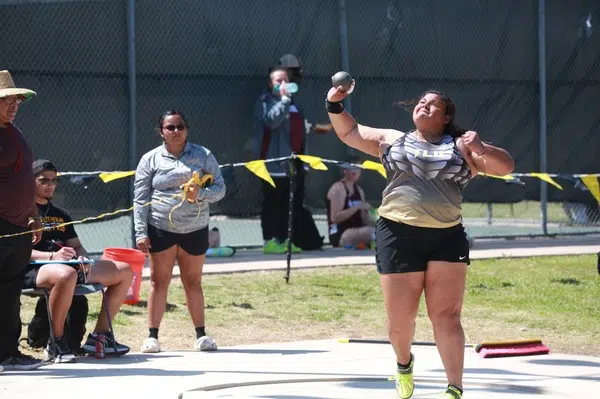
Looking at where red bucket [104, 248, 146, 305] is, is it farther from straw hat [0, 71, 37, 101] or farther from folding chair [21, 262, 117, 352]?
straw hat [0, 71, 37, 101]

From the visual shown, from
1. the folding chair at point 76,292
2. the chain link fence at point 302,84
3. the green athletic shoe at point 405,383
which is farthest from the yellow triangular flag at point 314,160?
the green athletic shoe at point 405,383

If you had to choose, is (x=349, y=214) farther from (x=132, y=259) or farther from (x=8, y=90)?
(x=8, y=90)

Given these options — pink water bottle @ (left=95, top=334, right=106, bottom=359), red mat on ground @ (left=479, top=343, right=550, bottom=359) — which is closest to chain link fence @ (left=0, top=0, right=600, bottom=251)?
pink water bottle @ (left=95, top=334, right=106, bottom=359)

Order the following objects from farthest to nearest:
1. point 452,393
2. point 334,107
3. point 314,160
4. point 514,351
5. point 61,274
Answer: point 314,160 → point 514,351 → point 61,274 → point 334,107 → point 452,393

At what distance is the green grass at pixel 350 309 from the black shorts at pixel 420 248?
3041 millimetres

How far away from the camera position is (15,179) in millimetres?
8469

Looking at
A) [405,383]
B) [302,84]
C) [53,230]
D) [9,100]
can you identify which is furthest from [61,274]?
[302,84]

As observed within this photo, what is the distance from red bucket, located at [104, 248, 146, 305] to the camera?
1035 centimetres

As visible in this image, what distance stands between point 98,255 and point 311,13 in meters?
4.13

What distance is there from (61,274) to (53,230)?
67cm

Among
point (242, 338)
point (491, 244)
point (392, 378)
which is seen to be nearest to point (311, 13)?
point (491, 244)

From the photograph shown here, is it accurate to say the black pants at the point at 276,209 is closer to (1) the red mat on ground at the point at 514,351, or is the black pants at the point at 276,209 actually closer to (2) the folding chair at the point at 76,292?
(2) the folding chair at the point at 76,292

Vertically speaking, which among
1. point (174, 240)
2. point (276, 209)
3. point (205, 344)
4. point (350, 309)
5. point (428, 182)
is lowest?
point (350, 309)

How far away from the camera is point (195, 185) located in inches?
371
